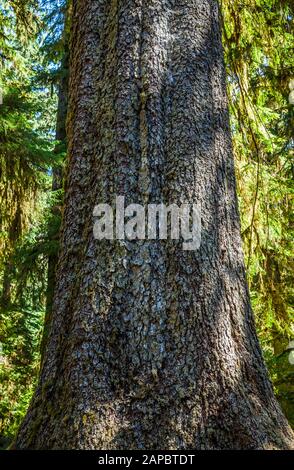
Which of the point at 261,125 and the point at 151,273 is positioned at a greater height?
the point at 261,125

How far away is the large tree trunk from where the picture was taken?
7.54 ft

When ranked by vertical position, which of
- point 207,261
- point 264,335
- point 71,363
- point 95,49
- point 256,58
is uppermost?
point 256,58

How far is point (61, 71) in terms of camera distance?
9734 millimetres

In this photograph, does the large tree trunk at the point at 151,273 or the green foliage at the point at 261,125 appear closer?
the large tree trunk at the point at 151,273

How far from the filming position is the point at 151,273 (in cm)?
251

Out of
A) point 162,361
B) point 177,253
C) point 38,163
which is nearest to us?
point 162,361

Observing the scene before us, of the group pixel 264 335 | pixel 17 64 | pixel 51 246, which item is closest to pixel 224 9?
pixel 51 246

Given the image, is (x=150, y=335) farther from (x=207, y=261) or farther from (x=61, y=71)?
(x=61, y=71)

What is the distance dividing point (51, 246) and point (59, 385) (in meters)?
6.16

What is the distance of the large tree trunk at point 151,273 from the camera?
90.4 inches

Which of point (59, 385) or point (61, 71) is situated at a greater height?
point (61, 71)

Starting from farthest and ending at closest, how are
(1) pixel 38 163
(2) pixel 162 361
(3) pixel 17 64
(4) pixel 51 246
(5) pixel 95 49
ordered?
(3) pixel 17 64, (4) pixel 51 246, (1) pixel 38 163, (5) pixel 95 49, (2) pixel 162 361

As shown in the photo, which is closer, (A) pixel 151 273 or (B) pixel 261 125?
(A) pixel 151 273

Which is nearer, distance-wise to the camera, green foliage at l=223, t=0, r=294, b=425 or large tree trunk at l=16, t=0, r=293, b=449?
large tree trunk at l=16, t=0, r=293, b=449
